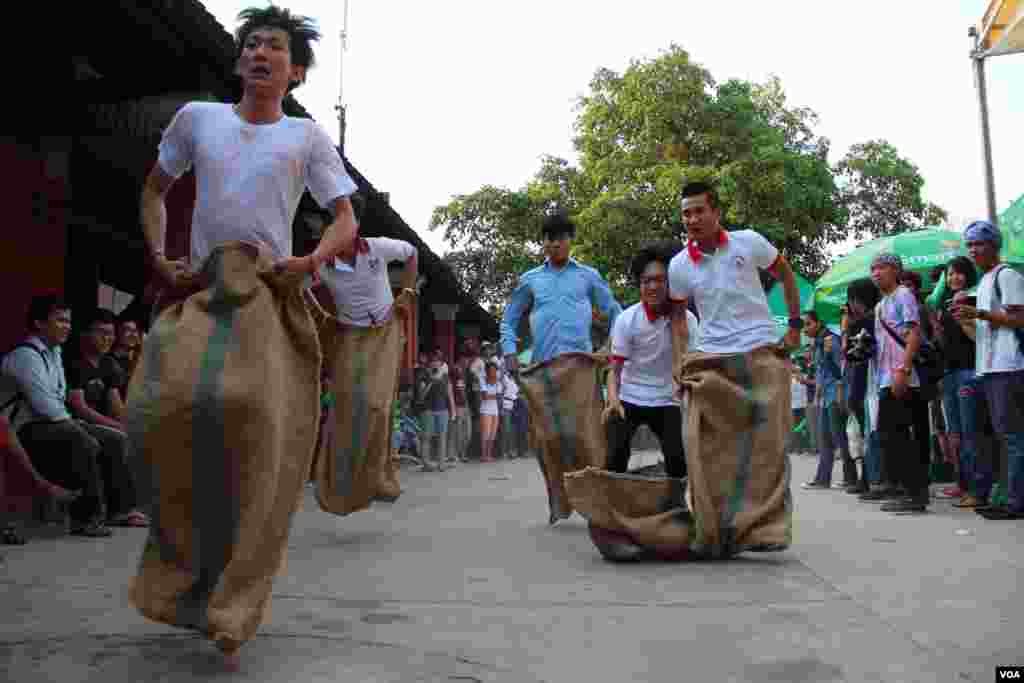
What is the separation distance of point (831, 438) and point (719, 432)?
5606 mm

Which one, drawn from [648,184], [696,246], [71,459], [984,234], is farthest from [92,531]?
[648,184]

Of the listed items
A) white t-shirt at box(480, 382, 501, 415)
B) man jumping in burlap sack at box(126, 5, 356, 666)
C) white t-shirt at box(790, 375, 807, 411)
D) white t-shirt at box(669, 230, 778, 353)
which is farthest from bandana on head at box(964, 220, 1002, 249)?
white t-shirt at box(480, 382, 501, 415)

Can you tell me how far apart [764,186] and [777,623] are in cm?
3283

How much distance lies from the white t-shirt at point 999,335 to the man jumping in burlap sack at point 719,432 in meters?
2.06

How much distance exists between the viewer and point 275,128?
368 centimetres

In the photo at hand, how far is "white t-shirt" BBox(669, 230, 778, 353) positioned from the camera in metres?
5.68

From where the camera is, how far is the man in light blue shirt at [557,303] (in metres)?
7.42

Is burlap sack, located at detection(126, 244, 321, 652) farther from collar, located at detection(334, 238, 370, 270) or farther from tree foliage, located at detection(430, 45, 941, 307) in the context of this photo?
tree foliage, located at detection(430, 45, 941, 307)

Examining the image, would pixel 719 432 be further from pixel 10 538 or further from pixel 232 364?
pixel 10 538

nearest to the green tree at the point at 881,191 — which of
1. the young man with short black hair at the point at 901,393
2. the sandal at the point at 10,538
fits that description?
the young man with short black hair at the point at 901,393

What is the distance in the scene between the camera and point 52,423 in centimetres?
657

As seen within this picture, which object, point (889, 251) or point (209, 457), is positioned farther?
point (889, 251)

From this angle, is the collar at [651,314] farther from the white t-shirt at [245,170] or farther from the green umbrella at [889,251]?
the green umbrella at [889,251]

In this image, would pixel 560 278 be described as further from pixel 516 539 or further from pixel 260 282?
pixel 260 282
